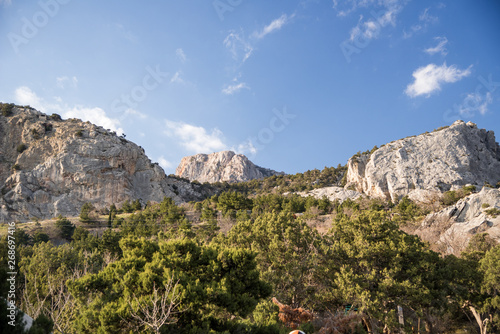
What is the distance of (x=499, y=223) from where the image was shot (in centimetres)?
2552

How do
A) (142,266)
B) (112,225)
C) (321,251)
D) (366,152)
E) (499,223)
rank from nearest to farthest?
(142,266) → (321,251) → (499,223) → (112,225) → (366,152)

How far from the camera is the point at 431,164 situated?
4825 cm

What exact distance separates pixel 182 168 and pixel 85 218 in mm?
107219

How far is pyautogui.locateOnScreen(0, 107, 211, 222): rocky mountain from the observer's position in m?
50.1

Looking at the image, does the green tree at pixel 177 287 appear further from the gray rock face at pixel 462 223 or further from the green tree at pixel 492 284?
the gray rock face at pixel 462 223

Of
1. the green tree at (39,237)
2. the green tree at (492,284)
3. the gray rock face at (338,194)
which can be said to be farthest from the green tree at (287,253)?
the gray rock face at (338,194)

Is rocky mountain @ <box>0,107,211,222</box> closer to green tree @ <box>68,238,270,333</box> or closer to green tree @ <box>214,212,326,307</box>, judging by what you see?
green tree @ <box>214,212,326,307</box>

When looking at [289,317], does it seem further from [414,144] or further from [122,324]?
[414,144]

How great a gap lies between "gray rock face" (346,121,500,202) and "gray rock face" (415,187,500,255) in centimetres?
1110

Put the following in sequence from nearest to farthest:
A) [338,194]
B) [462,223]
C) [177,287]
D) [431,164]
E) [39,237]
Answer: [177,287], [462,223], [39,237], [431,164], [338,194]

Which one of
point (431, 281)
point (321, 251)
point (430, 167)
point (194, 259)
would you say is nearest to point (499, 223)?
point (431, 281)

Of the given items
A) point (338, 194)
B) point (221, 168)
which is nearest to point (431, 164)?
point (338, 194)

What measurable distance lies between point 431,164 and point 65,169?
65.5m

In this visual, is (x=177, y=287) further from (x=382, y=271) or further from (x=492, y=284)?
(x=492, y=284)
